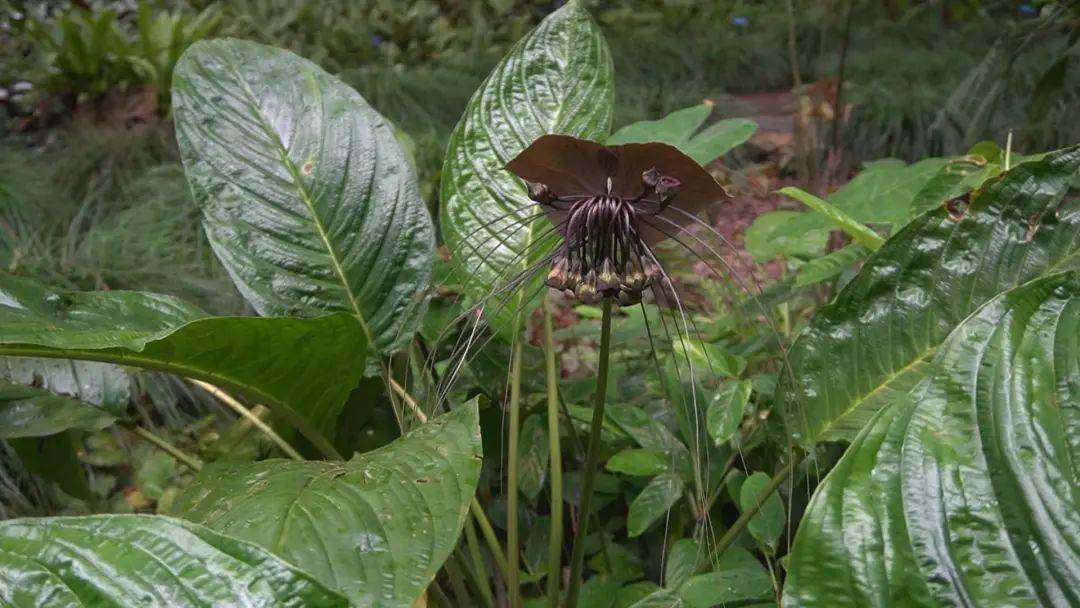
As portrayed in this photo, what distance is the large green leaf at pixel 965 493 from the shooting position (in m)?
0.56

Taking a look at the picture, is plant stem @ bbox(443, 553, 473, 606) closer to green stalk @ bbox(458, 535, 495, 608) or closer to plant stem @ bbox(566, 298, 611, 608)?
green stalk @ bbox(458, 535, 495, 608)

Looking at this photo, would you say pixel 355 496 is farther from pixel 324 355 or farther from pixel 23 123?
pixel 23 123

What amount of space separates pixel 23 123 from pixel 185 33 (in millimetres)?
846

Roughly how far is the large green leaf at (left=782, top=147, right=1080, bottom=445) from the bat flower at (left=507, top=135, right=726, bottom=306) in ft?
0.92

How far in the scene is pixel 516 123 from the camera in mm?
1316

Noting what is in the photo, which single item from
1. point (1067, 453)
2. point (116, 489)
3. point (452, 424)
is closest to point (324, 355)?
point (452, 424)

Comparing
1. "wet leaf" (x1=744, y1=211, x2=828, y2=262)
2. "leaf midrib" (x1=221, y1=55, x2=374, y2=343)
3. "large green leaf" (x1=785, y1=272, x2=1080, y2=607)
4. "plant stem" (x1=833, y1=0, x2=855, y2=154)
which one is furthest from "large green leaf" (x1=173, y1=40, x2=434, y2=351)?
"plant stem" (x1=833, y1=0, x2=855, y2=154)

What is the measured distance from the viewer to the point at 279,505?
778 mm

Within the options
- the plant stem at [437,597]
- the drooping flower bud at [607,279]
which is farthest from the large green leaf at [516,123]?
the drooping flower bud at [607,279]

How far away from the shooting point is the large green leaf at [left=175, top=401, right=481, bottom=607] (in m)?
0.70

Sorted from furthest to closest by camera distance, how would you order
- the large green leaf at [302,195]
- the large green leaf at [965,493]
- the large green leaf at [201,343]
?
the large green leaf at [302,195]
the large green leaf at [201,343]
the large green leaf at [965,493]

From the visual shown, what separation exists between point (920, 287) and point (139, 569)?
33.2 inches

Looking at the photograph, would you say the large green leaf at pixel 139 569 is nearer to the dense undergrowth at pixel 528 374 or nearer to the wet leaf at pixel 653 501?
the dense undergrowth at pixel 528 374

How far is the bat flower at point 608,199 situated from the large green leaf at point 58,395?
747 mm
